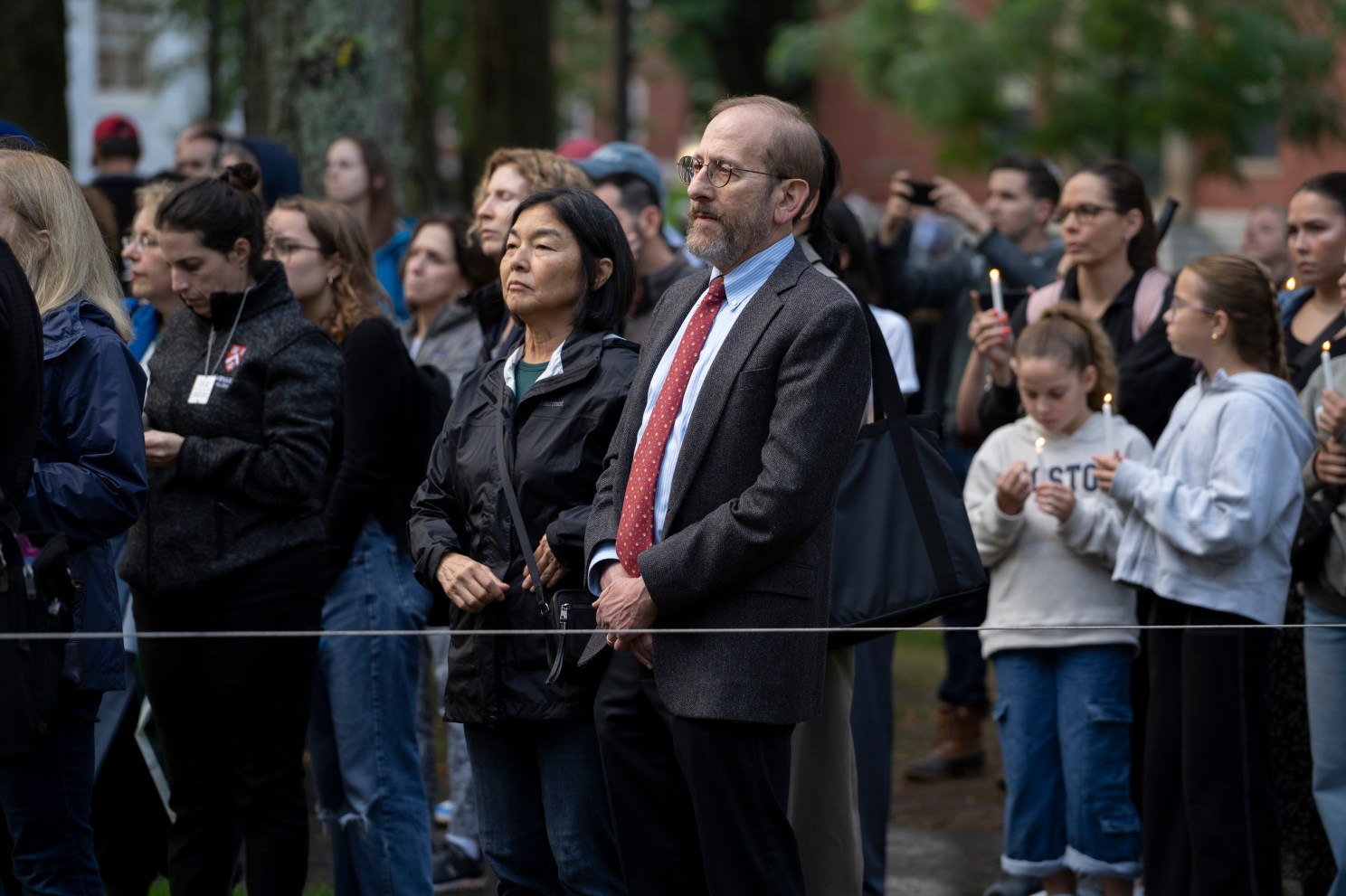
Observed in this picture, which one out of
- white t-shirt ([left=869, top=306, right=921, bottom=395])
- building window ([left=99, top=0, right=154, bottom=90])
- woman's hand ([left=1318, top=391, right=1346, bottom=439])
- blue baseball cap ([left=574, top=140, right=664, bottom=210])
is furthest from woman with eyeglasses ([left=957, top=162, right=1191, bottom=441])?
building window ([left=99, top=0, right=154, bottom=90])

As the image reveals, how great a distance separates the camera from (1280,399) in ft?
16.4

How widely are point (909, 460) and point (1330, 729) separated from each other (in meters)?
1.56

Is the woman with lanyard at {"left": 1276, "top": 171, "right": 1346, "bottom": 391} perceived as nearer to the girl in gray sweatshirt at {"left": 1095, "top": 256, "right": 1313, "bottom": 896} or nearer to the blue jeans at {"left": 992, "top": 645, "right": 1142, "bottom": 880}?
the girl in gray sweatshirt at {"left": 1095, "top": 256, "right": 1313, "bottom": 896}

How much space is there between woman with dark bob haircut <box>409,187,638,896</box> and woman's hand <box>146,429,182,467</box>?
0.67 metres

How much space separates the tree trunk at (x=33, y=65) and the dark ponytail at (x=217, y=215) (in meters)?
5.96

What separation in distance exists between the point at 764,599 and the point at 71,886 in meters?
1.77

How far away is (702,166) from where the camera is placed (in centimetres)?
392

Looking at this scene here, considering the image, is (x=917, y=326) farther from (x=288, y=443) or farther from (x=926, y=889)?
(x=288, y=443)

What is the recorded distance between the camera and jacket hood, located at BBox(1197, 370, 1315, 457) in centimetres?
497

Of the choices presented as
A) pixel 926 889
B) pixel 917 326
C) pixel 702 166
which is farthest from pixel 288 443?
pixel 917 326

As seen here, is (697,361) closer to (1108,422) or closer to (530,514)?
(530,514)

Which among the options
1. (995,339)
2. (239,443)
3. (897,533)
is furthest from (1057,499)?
(239,443)

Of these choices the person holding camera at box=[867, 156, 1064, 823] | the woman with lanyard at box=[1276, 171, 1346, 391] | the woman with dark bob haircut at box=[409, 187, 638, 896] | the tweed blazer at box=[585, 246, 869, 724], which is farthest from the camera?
the person holding camera at box=[867, 156, 1064, 823]

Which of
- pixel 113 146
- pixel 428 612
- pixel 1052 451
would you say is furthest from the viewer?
pixel 113 146
